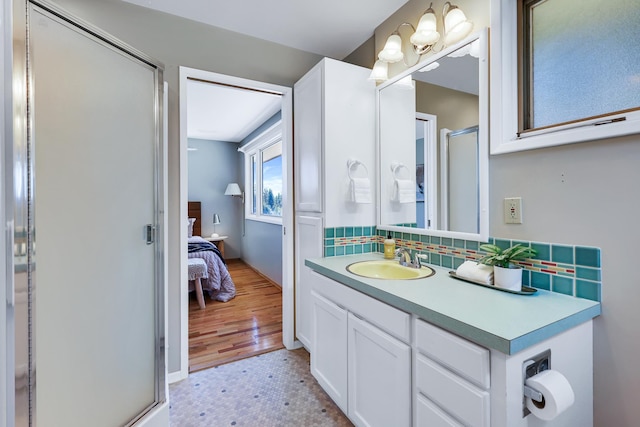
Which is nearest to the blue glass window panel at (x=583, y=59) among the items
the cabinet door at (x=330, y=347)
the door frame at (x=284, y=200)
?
the cabinet door at (x=330, y=347)

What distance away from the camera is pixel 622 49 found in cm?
99

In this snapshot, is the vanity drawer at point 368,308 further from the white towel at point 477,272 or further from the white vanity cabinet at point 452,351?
the white towel at point 477,272

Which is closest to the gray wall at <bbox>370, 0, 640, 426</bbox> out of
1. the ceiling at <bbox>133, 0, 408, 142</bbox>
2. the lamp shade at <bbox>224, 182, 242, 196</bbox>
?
the ceiling at <bbox>133, 0, 408, 142</bbox>

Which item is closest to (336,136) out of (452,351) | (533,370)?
(452,351)

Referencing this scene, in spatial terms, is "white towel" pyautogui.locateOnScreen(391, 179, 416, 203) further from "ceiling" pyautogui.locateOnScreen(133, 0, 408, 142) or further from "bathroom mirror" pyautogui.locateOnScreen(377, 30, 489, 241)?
"ceiling" pyautogui.locateOnScreen(133, 0, 408, 142)

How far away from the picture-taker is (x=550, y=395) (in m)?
0.76

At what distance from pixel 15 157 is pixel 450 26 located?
192cm

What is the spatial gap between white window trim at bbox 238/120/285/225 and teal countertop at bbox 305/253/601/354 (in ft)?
9.21

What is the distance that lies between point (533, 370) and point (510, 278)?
1.26 ft

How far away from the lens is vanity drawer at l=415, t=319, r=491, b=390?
2.65 feet

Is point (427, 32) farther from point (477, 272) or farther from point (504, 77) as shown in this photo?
point (477, 272)

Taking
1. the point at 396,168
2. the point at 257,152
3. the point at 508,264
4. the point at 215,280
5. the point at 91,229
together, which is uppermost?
the point at 257,152

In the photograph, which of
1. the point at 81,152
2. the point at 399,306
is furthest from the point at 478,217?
the point at 81,152

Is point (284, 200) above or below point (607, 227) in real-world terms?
above
